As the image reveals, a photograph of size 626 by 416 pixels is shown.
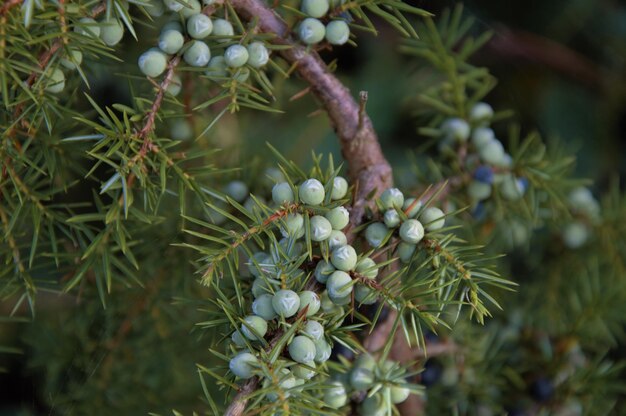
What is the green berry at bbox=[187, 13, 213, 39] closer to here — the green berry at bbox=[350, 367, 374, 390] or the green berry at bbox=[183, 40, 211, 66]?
the green berry at bbox=[183, 40, 211, 66]

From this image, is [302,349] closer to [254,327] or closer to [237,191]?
[254,327]

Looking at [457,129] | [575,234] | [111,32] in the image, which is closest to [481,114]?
[457,129]

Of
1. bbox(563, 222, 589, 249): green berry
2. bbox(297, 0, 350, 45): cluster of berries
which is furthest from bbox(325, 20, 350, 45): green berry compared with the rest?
bbox(563, 222, 589, 249): green berry

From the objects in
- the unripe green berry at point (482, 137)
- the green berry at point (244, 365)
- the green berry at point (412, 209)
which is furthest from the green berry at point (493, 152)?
the green berry at point (244, 365)

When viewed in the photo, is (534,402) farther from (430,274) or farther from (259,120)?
(259,120)

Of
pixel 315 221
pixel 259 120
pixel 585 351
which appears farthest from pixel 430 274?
pixel 259 120
